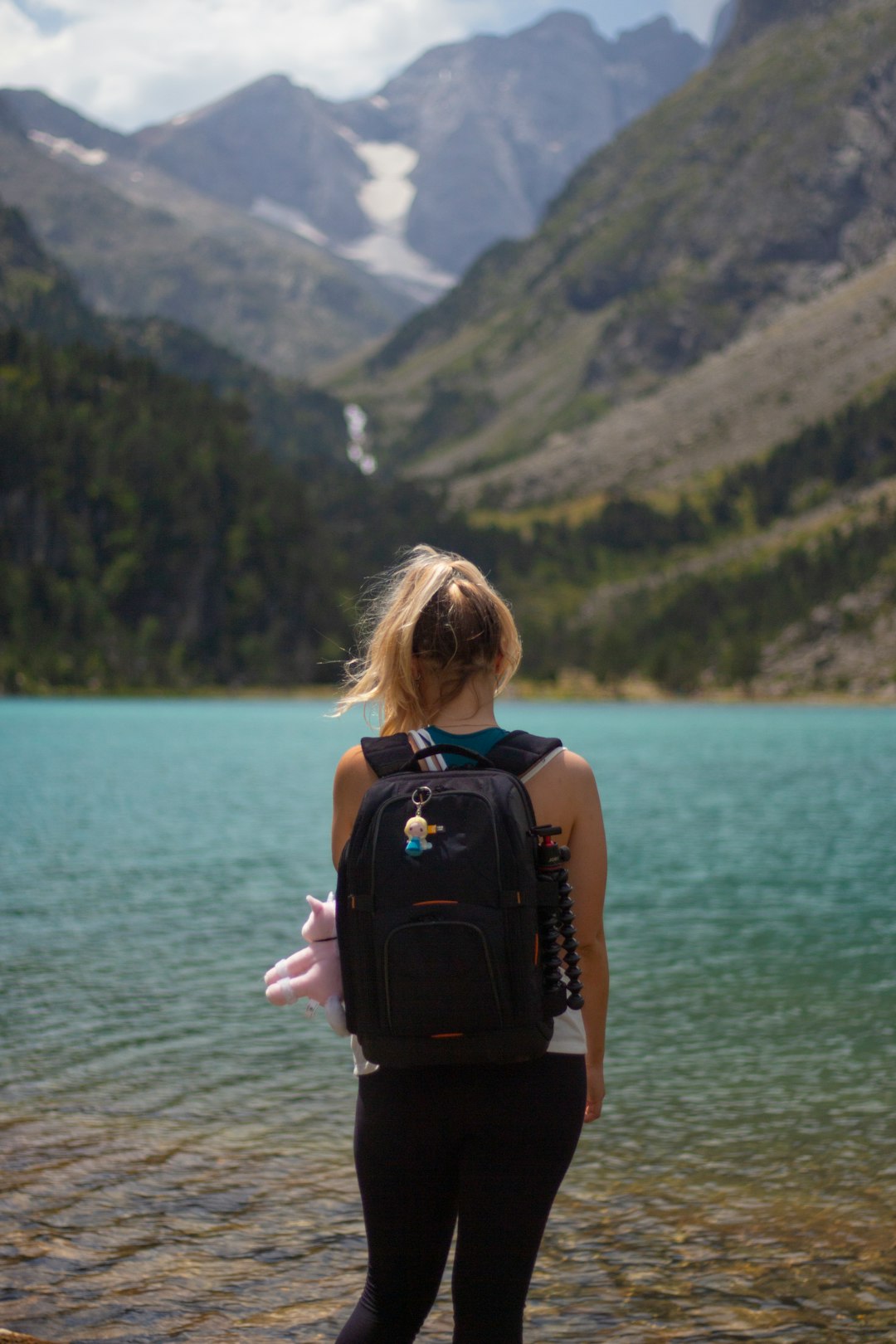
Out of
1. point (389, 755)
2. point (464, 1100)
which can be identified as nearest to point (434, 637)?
point (389, 755)

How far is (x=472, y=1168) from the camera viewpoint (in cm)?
562

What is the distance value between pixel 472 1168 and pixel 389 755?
165 centimetres

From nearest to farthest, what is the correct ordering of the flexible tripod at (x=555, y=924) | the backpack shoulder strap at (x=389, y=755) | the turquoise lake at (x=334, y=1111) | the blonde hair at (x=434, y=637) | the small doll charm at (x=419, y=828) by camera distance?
the small doll charm at (x=419, y=828) < the flexible tripod at (x=555, y=924) < the backpack shoulder strap at (x=389, y=755) < the blonde hair at (x=434, y=637) < the turquoise lake at (x=334, y=1111)

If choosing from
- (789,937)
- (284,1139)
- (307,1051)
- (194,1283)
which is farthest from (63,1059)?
(789,937)

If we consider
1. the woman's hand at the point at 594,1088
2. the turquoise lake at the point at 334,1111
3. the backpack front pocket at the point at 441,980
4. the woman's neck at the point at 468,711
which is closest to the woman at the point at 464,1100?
the woman's neck at the point at 468,711

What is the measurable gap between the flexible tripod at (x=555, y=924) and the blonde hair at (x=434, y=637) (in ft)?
2.52

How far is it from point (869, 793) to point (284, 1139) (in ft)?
163

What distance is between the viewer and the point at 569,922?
18.9ft

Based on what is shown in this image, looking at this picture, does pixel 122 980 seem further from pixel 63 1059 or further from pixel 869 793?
pixel 869 793

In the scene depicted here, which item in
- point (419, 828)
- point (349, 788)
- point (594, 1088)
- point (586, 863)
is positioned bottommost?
point (594, 1088)

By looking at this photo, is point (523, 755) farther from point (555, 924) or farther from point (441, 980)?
point (441, 980)

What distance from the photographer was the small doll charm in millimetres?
5367

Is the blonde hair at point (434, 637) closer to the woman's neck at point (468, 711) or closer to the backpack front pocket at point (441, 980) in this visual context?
the woman's neck at point (468, 711)

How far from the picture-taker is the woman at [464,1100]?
5.60 metres
